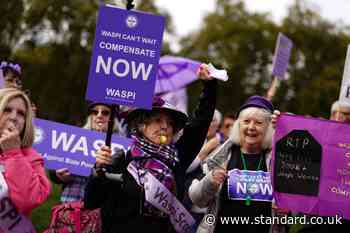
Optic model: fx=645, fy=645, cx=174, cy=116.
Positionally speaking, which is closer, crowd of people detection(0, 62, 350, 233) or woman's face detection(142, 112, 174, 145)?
crowd of people detection(0, 62, 350, 233)

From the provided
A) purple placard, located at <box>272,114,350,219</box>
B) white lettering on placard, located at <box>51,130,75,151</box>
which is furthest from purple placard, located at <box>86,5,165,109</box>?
white lettering on placard, located at <box>51,130,75,151</box>

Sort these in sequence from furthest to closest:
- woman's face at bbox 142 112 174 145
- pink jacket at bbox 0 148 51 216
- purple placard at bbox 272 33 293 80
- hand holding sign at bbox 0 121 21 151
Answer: purple placard at bbox 272 33 293 80 < woman's face at bbox 142 112 174 145 < hand holding sign at bbox 0 121 21 151 < pink jacket at bbox 0 148 51 216

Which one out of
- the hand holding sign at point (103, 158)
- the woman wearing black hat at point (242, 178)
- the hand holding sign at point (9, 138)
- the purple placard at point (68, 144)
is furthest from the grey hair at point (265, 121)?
the hand holding sign at point (9, 138)

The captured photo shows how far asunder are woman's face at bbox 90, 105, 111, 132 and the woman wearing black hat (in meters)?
1.44

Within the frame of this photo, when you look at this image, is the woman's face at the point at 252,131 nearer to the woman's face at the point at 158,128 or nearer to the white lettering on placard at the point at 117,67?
the woman's face at the point at 158,128

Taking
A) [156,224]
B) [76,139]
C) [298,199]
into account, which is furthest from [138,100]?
[76,139]

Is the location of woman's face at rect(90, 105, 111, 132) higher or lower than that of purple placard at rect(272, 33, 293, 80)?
lower

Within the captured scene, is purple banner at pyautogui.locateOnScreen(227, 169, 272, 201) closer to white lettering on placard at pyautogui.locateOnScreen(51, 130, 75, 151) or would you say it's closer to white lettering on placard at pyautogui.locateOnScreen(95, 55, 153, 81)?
white lettering on placard at pyautogui.locateOnScreen(95, 55, 153, 81)

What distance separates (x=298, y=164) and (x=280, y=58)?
316 centimetres

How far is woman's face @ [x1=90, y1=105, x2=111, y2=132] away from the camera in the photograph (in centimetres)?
579

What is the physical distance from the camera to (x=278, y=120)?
478 centimetres

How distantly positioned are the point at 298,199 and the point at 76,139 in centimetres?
223

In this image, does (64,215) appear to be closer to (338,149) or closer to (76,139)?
(76,139)
